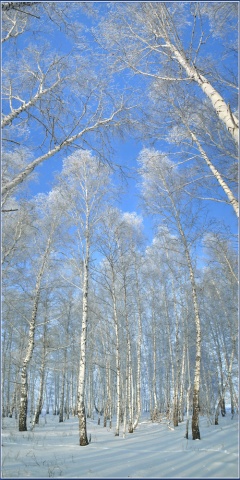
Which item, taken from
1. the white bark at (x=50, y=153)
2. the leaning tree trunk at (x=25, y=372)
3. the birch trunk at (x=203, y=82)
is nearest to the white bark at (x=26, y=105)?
the white bark at (x=50, y=153)

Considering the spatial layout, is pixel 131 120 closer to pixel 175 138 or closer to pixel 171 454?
pixel 175 138

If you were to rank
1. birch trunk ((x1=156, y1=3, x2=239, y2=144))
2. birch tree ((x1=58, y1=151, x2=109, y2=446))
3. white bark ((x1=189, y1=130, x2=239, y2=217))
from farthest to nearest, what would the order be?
birch tree ((x1=58, y1=151, x2=109, y2=446)) → white bark ((x1=189, y1=130, x2=239, y2=217)) → birch trunk ((x1=156, y1=3, x2=239, y2=144))

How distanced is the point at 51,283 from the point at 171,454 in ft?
25.7

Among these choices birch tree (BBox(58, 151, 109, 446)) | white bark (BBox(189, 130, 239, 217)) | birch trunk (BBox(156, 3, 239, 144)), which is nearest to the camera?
birch trunk (BBox(156, 3, 239, 144))

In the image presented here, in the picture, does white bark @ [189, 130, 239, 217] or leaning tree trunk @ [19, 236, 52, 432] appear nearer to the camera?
white bark @ [189, 130, 239, 217]

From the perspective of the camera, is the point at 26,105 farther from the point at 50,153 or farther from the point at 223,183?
the point at 223,183

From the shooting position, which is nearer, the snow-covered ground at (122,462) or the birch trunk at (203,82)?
the birch trunk at (203,82)

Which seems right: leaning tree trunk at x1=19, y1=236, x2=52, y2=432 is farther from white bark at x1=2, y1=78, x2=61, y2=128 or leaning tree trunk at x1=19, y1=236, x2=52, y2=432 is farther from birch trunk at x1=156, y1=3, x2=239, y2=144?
birch trunk at x1=156, y1=3, x2=239, y2=144

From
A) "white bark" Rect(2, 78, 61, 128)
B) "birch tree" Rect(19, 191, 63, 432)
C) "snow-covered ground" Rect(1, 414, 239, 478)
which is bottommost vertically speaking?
"snow-covered ground" Rect(1, 414, 239, 478)

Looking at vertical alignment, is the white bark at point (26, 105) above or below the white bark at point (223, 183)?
above

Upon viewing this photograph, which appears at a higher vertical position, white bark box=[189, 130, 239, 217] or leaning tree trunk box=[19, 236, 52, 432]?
white bark box=[189, 130, 239, 217]

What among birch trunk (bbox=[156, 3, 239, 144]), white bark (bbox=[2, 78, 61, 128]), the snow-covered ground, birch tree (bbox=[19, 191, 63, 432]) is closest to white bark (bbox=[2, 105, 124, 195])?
white bark (bbox=[2, 78, 61, 128])

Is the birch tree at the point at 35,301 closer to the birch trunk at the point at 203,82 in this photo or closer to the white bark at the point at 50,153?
the white bark at the point at 50,153

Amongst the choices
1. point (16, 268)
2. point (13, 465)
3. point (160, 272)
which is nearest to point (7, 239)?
point (16, 268)
